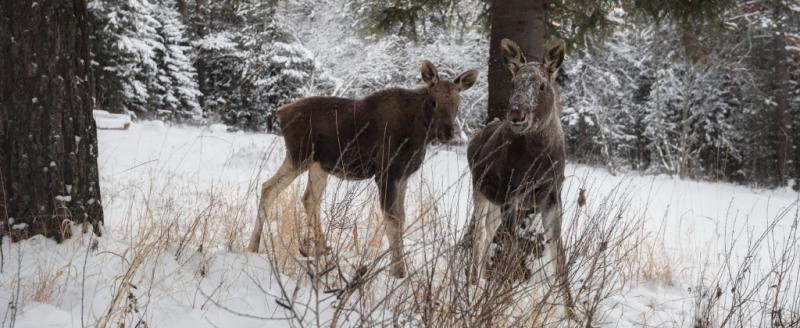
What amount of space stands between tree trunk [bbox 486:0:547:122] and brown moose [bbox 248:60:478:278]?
2.88 feet

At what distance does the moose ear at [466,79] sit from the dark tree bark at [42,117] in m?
2.89

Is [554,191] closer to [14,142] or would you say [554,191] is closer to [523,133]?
[523,133]

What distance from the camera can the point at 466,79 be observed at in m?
5.18

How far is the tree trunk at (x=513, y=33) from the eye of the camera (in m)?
5.84

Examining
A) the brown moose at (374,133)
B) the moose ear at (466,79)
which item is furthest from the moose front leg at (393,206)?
the moose ear at (466,79)

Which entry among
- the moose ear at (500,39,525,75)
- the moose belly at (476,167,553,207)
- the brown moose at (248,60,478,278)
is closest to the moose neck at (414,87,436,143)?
the brown moose at (248,60,478,278)

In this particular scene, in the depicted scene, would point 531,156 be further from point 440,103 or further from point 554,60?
point 440,103

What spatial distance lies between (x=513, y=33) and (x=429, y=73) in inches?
54.7

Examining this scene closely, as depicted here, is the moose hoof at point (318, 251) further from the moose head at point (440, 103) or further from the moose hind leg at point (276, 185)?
the moose hind leg at point (276, 185)

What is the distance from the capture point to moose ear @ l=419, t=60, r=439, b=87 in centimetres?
491

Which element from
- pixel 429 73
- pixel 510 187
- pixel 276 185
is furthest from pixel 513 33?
pixel 276 185

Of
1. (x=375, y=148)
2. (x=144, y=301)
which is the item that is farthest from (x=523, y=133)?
(x=144, y=301)

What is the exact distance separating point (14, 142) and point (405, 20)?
5066 mm

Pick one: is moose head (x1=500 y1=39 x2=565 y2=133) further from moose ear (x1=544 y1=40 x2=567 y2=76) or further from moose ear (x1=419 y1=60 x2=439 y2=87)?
moose ear (x1=419 y1=60 x2=439 y2=87)
